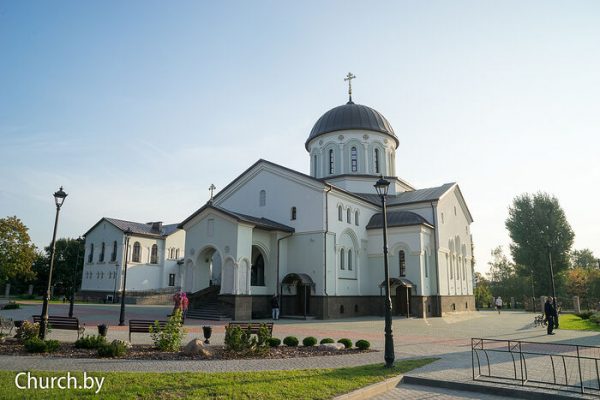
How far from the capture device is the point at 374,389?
28.6ft

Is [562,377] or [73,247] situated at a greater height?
[73,247]

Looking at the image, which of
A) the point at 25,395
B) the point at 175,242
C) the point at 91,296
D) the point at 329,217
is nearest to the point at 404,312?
the point at 329,217

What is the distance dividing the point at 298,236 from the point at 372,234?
6885mm

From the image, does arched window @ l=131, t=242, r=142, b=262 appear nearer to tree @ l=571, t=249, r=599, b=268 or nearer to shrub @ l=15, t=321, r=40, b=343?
shrub @ l=15, t=321, r=40, b=343

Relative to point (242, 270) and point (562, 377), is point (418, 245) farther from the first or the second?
point (562, 377)

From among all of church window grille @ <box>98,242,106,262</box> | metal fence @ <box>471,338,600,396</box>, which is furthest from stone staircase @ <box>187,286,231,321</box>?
church window grille @ <box>98,242,106,262</box>

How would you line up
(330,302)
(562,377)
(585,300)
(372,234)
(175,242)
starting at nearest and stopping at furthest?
(562,377)
(330,302)
(372,234)
(175,242)
(585,300)

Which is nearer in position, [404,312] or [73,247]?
[404,312]

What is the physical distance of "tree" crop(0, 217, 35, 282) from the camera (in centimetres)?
3762

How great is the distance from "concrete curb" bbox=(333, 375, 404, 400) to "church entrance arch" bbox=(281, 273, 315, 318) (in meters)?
18.0

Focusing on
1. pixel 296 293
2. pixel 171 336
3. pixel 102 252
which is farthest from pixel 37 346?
pixel 102 252

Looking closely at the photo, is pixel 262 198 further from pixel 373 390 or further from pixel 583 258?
pixel 583 258

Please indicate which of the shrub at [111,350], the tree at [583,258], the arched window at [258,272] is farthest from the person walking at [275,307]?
the tree at [583,258]

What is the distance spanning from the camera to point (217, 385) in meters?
8.12
